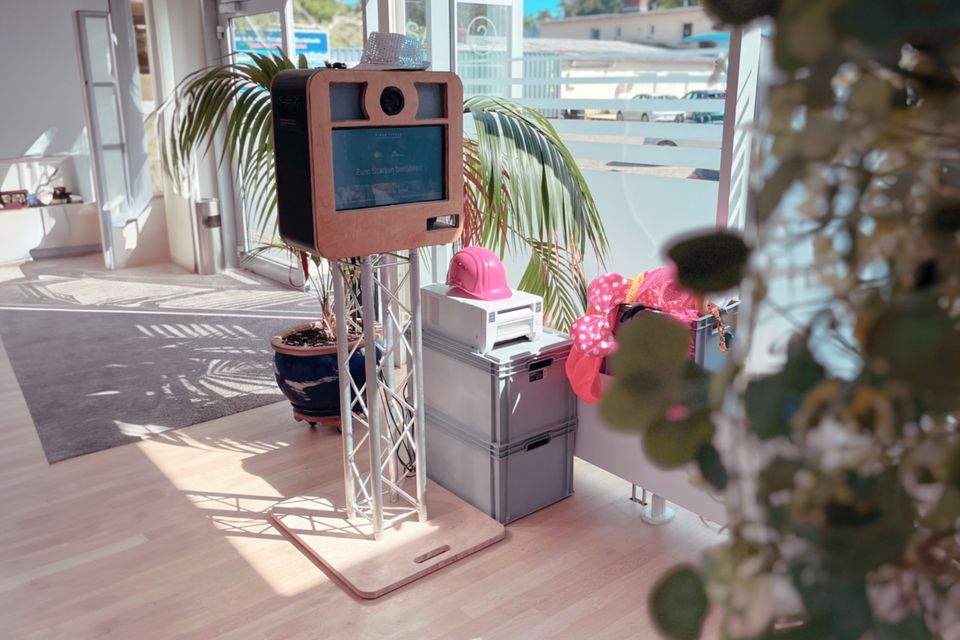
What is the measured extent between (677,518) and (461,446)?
79cm

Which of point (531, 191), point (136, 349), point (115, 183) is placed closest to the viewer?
point (531, 191)

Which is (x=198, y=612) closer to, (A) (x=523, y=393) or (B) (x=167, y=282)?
(A) (x=523, y=393)

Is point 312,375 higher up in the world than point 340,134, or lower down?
lower down

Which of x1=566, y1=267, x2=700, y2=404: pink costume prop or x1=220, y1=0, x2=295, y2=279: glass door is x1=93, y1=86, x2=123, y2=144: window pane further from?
x1=566, y1=267, x2=700, y2=404: pink costume prop

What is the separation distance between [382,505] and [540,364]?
2.31ft

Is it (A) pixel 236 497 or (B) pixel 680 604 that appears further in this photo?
(A) pixel 236 497

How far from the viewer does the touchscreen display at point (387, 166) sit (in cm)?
224

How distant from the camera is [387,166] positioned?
7.69ft

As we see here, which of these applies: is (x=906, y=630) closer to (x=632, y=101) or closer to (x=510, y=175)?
(x=510, y=175)

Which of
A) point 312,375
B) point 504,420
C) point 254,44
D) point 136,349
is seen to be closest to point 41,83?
point 254,44

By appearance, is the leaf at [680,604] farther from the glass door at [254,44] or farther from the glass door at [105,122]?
the glass door at [105,122]

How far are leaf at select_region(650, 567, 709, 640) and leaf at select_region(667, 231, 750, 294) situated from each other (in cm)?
15

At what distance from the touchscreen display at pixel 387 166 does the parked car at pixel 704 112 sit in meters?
0.92

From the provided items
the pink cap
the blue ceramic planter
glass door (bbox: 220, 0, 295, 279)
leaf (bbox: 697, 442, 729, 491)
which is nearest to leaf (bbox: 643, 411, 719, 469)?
leaf (bbox: 697, 442, 729, 491)
